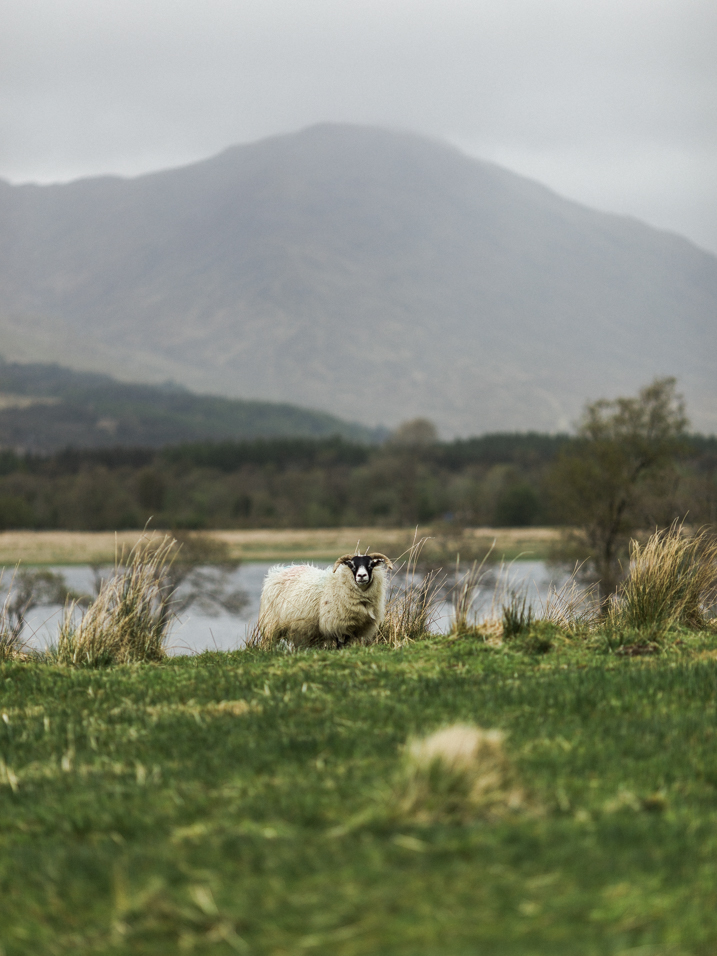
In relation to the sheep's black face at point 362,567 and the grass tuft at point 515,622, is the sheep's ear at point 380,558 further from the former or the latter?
the grass tuft at point 515,622

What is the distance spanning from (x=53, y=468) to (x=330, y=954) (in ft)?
535

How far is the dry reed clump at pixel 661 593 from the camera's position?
9.53 m

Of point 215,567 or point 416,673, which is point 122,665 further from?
point 215,567

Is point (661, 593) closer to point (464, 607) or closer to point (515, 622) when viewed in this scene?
point (515, 622)

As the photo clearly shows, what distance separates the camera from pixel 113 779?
5.01m

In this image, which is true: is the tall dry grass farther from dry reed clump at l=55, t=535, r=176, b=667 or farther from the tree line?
the tree line

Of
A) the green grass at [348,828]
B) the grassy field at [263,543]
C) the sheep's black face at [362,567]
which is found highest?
the sheep's black face at [362,567]

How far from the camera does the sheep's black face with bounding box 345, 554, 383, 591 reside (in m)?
9.88

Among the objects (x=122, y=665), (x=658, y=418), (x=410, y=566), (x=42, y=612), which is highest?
(x=658, y=418)

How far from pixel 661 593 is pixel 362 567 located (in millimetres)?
2952

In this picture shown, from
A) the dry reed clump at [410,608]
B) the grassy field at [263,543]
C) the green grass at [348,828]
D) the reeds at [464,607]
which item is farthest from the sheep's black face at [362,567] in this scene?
the grassy field at [263,543]

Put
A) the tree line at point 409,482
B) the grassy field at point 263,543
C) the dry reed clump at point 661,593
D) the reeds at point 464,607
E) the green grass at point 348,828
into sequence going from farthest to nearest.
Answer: the grassy field at point 263,543 < the tree line at point 409,482 < the reeds at point 464,607 < the dry reed clump at point 661,593 < the green grass at point 348,828

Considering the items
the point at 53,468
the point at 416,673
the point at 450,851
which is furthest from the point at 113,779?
the point at 53,468

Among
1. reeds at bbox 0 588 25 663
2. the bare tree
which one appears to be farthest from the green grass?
the bare tree
